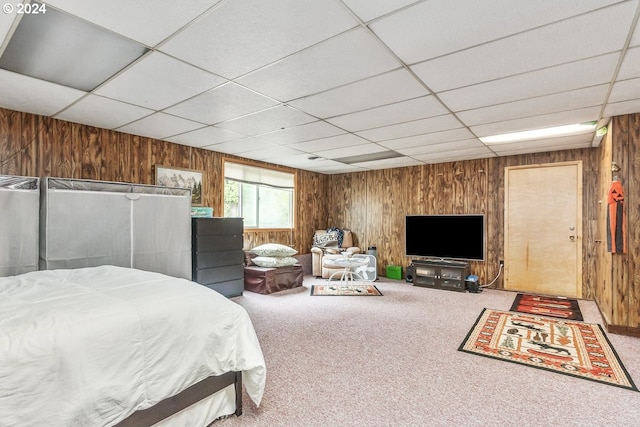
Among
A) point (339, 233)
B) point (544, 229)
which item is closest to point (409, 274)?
point (339, 233)

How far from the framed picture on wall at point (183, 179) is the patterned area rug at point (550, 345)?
4162 mm

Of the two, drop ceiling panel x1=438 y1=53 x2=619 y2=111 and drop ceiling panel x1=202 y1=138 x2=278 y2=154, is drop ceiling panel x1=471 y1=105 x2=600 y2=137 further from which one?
drop ceiling panel x1=202 y1=138 x2=278 y2=154

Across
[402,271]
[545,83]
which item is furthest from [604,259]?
[402,271]

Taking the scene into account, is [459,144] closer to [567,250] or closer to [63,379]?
[567,250]

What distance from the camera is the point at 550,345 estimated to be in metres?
Result: 3.12

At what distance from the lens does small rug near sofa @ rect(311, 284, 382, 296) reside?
206 inches

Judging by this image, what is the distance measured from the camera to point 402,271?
263 inches

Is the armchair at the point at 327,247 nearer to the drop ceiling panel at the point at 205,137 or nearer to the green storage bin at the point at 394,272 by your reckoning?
the green storage bin at the point at 394,272

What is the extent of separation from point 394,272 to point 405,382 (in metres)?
4.36

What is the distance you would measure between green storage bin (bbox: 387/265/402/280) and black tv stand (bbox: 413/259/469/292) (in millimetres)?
606

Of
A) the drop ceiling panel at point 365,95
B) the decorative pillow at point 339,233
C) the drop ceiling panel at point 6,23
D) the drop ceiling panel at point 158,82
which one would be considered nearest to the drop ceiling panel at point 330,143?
the drop ceiling panel at point 365,95

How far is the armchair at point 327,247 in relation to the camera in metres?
6.55

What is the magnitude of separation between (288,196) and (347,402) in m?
5.11

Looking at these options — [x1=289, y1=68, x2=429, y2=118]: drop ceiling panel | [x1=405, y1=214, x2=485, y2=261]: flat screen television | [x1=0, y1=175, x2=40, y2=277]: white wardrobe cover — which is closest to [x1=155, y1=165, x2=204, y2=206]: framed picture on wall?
[x1=0, y1=175, x2=40, y2=277]: white wardrobe cover
